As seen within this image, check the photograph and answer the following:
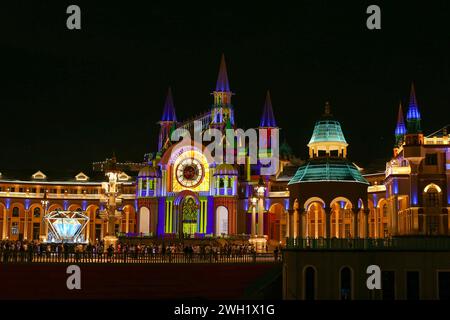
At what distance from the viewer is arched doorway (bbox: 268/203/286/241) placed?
104 metres

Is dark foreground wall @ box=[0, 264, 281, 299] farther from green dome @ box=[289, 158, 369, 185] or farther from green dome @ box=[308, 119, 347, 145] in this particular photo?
green dome @ box=[308, 119, 347, 145]

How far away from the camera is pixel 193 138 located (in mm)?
102562

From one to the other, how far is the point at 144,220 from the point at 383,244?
65.9m

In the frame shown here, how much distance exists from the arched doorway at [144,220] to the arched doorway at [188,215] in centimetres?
543

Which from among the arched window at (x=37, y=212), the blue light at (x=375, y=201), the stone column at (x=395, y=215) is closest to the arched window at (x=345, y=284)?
the stone column at (x=395, y=215)

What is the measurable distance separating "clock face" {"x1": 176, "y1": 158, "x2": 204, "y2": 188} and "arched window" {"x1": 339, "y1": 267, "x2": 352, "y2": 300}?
2418 inches

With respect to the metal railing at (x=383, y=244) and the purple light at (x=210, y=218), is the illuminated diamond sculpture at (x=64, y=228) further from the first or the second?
the purple light at (x=210, y=218)

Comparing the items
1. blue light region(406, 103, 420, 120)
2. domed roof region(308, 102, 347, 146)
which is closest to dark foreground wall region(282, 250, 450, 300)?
domed roof region(308, 102, 347, 146)

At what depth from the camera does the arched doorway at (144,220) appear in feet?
329

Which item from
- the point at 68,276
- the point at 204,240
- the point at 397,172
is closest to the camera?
the point at 68,276

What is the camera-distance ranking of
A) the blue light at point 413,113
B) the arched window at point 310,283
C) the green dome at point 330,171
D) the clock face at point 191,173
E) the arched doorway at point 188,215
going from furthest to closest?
the clock face at point 191,173 < the arched doorway at point 188,215 < the blue light at point 413,113 < the green dome at point 330,171 < the arched window at point 310,283
